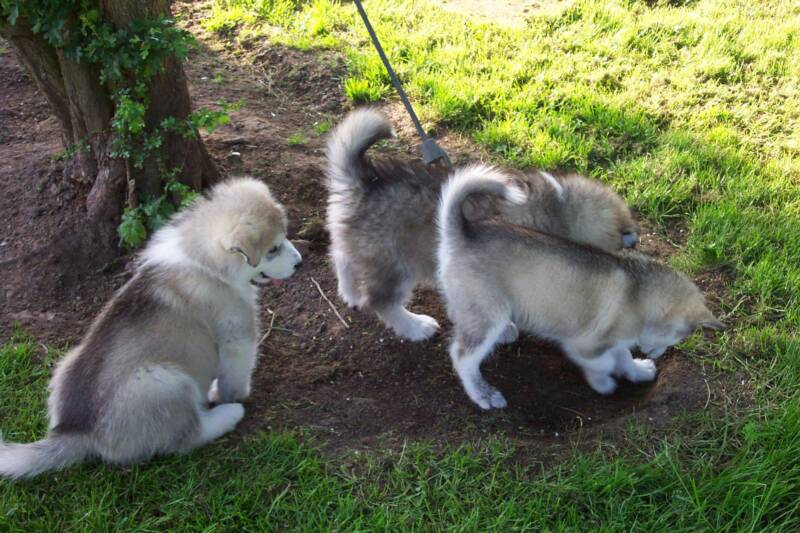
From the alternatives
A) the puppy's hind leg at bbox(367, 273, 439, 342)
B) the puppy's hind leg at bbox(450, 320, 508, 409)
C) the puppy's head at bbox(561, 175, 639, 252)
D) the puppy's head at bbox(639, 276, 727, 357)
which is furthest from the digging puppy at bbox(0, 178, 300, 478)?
the puppy's head at bbox(639, 276, 727, 357)

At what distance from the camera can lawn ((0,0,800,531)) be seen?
301cm

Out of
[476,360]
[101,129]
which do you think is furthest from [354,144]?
[101,129]

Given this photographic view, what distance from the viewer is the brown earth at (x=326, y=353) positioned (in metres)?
3.51

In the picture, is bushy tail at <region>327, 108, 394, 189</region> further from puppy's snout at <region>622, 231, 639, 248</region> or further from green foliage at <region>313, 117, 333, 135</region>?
green foliage at <region>313, 117, 333, 135</region>

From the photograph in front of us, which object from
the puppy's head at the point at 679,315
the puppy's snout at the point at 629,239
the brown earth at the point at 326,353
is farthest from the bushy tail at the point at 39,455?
the puppy's snout at the point at 629,239

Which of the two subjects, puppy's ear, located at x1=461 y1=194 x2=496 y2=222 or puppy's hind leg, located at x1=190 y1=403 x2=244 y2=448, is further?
puppy's ear, located at x1=461 y1=194 x2=496 y2=222

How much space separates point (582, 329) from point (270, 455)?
1760mm

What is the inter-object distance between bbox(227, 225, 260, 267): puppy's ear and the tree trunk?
1464 mm

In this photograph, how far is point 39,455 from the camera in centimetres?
293

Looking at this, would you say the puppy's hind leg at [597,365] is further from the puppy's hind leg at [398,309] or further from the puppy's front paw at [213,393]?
the puppy's front paw at [213,393]

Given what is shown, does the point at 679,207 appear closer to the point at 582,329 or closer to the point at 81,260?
the point at 582,329

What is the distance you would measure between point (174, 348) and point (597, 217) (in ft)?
8.50

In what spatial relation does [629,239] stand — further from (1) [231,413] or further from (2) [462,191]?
(1) [231,413]

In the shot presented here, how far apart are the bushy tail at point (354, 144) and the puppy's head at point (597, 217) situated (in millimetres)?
1238
